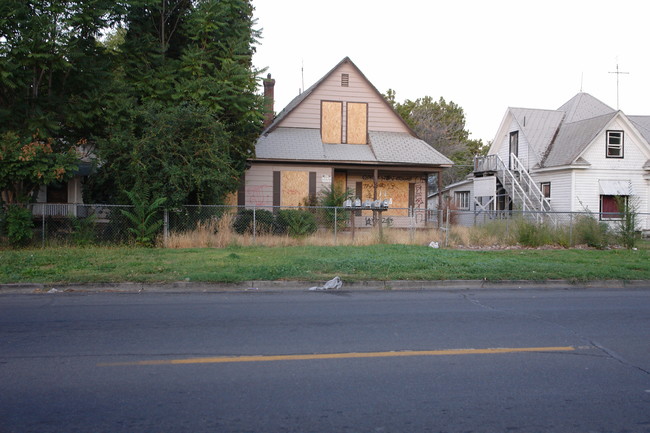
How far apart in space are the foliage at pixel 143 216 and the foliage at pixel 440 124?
102 feet

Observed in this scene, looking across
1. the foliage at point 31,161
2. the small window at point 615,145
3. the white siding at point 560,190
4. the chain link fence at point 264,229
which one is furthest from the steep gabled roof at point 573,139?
the foliage at point 31,161

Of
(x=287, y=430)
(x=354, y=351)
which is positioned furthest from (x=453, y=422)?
(x=354, y=351)

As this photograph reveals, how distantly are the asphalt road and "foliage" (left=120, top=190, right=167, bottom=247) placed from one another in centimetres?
729

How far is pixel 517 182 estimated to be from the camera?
2805 cm

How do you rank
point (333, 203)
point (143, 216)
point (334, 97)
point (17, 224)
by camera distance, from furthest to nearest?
point (334, 97), point (333, 203), point (143, 216), point (17, 224)

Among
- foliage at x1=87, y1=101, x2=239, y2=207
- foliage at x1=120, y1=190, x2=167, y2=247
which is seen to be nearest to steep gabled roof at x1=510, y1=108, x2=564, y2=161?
foliage at x1=87, y1=101, x2=239, y2=207

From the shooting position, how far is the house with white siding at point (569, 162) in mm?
27188

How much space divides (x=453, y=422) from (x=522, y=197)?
25984 mm

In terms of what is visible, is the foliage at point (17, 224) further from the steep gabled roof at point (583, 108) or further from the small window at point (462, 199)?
the steep gabled roof at point (583, 108)

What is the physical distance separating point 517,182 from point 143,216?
19.8m

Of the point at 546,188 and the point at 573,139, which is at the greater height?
the point at 573,139

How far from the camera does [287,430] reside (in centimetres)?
414

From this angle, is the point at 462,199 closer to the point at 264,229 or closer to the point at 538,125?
the point at 538,125

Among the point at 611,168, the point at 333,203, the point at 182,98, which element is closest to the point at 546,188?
the point at 611,168
